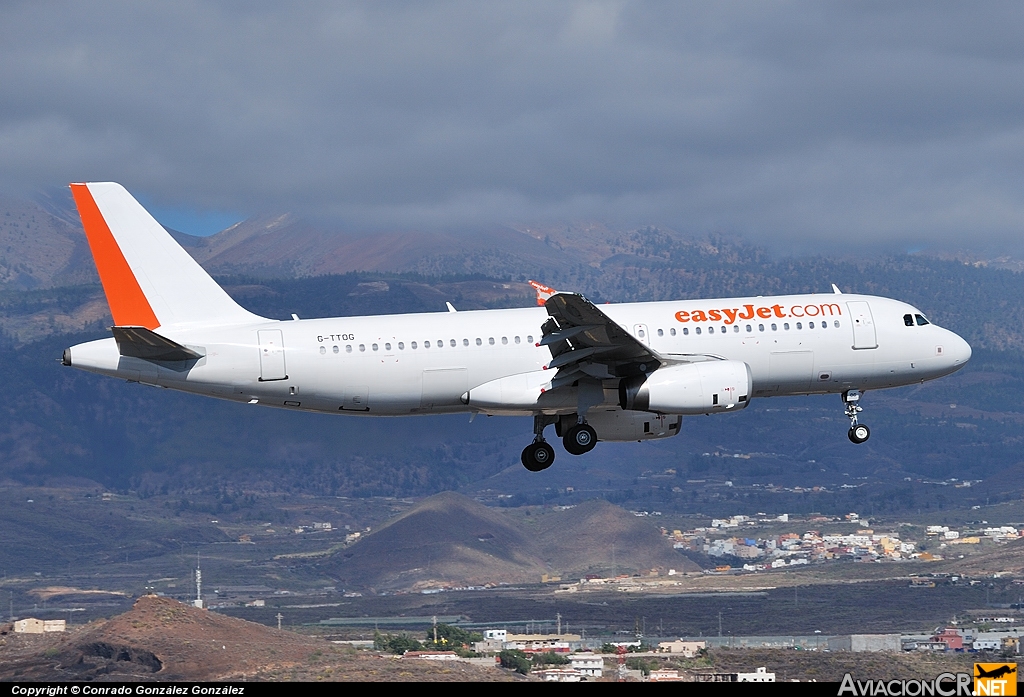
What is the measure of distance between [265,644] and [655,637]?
244ft

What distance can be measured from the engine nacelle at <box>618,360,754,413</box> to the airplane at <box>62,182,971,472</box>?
0.05m

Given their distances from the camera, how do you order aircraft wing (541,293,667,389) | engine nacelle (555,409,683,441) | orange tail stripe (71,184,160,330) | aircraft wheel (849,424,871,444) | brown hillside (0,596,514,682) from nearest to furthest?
aircraft wing (541,293,667,389) < orange tail stripe (71,184,160,330) < engine nacelle (555,409,683,441) < aircraft wheel (849,424,871,444) < brown hillside (0,596,514,682)

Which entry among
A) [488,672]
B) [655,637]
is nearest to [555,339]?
[488,672]

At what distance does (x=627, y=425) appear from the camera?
58.2m

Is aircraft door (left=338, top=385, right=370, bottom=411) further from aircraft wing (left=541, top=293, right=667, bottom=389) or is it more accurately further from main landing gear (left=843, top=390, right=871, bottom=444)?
main landing gear (left=843, top=390, right=871, bottom=444)

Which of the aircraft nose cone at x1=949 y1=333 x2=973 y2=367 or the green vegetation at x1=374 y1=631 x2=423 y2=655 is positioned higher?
the aircraft nose cone at x1=949 y1=333 x2=973 y2=367

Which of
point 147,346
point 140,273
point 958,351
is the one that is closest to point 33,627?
point 140,273

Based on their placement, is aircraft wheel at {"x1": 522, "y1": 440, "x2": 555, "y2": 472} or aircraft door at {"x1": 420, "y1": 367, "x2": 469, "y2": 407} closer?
aircraft door at {"x1": 420, "y1": 367, "x2": 469, "y2": 407}

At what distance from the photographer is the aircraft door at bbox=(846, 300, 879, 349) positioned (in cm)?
5681

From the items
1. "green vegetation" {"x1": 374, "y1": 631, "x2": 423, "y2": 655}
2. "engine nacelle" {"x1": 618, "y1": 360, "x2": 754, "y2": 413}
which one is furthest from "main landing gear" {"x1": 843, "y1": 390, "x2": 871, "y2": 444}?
"green vegetation" {"x1": 374, "y1": 631, "x2": 423, "y2": 655}

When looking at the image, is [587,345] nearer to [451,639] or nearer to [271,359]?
[271,359]

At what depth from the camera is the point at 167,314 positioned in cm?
5412

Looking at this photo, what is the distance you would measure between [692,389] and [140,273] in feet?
68.2

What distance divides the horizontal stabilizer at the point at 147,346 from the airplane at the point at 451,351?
0.24ft
